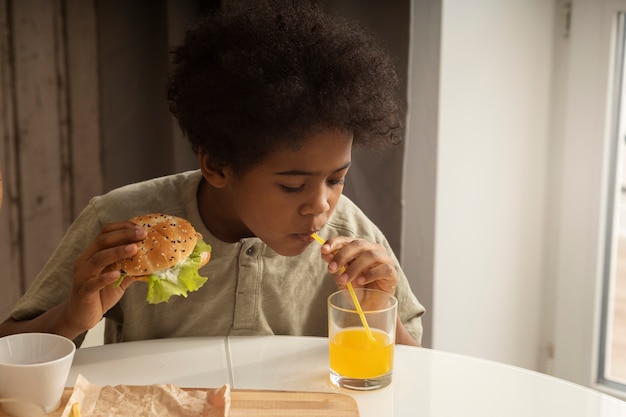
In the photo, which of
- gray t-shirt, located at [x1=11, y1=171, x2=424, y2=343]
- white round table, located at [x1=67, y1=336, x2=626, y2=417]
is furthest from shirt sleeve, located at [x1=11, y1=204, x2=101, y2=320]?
white round table, located at [x1=67, y1=336, x2=626, y2=417]

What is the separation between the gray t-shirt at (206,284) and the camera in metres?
1.37

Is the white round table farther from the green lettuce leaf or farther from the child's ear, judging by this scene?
the child's ear

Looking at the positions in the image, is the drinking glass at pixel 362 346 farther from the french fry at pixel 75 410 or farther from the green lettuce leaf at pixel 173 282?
the french fry at pixel 75 410

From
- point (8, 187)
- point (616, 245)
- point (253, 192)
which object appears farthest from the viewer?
point (616, 245)

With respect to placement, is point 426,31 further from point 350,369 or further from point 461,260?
point 350,369

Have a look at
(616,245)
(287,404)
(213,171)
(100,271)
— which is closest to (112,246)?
(100,271)

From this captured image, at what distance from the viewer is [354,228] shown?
1.50m

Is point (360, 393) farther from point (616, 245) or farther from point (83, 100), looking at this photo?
point (616, 245)

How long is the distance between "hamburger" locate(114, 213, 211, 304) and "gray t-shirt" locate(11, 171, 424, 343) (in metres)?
0.18

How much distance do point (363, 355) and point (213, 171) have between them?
1.26 feet

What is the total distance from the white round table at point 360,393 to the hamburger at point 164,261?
0.12 m

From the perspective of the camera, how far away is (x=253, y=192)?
4.00 feet

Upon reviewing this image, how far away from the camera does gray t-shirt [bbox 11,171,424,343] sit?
54.1 inches

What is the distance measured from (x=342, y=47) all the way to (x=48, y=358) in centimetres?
61
